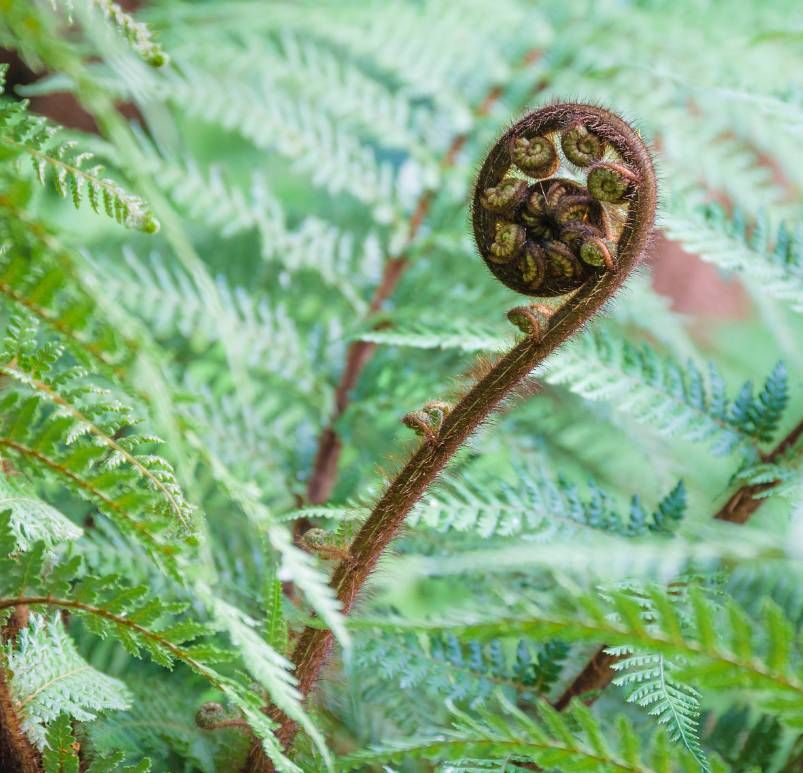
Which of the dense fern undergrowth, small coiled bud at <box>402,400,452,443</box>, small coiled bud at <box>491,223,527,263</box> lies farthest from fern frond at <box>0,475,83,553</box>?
small coiled bud at <box>491,223,527,263</box>

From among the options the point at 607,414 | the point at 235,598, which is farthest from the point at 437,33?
the point at 235,598

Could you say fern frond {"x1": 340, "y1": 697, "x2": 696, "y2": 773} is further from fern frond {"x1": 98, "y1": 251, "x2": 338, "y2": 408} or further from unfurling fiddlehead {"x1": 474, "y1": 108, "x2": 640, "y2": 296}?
fern frond {"x1": 98, "y1": 251, "x2": 338, "y2": 408}

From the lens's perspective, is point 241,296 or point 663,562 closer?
point 663,562

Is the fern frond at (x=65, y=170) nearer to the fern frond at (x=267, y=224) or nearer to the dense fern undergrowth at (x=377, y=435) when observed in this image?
the dense fern undergrowth at (x=377, y=435)

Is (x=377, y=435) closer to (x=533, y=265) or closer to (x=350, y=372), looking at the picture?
(x=350, y=372)

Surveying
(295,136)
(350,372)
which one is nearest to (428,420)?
(350,372)

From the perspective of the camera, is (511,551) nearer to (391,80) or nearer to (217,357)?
(217,357)

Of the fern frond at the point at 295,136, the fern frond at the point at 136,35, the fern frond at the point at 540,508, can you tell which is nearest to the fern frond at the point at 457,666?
the fern frond at the point at 540,508
